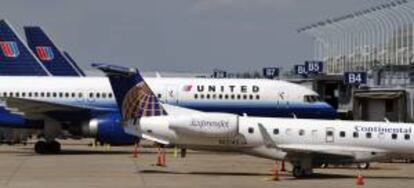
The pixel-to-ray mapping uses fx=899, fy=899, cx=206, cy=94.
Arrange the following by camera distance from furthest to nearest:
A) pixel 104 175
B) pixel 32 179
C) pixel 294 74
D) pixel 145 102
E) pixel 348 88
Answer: pixel 294 74, pixel 348 88, pixel 145 102, pixel 104 175, pixel 32 179

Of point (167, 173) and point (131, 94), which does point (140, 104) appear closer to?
point (131, 94)

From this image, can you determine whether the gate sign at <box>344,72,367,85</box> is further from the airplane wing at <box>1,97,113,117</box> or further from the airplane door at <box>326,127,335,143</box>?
the airplane door at <box>326,127,335,143</box>

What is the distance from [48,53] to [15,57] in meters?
7.85

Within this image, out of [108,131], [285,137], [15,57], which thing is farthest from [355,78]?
[285,137]

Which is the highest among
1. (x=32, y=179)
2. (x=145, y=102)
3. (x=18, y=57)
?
(x=18, y=57)

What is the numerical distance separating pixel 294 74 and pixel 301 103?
159 feet

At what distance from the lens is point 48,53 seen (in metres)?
67.1

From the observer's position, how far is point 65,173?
30.7 meters

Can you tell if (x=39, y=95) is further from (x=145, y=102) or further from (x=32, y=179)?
(x=32, y=179)

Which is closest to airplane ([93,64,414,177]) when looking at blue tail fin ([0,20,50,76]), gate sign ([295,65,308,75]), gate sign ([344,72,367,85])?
blue tail fin ([0,20,50,76])

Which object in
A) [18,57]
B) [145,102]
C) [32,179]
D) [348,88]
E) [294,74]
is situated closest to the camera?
[32,179]

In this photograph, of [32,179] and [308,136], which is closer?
[32,179]

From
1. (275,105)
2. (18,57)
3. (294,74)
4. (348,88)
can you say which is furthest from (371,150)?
(294,74)

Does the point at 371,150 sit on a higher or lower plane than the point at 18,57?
lower
